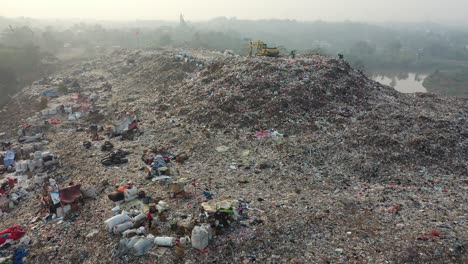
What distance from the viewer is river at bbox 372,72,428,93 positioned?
3304 cm

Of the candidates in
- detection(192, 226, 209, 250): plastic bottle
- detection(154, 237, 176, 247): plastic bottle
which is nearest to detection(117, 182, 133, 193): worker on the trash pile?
detection(154, 237, 176, 247): plastic bottle

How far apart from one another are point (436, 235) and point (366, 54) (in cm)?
5248

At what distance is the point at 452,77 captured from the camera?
115 ft

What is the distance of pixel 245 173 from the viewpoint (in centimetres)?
682

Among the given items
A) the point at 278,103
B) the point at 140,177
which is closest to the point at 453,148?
the point at 278,103

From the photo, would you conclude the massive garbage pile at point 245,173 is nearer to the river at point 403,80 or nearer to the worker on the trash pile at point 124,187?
the worker on the trash pile at point 124,187

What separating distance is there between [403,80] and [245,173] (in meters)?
38.9

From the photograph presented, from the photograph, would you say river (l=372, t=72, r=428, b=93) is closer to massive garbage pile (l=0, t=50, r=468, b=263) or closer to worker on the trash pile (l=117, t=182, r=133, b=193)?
massive garbage pile (l=0, t=50, r=468, b=263)

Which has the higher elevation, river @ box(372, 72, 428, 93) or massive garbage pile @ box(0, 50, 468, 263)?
massive garbage pile @ box(0, 50, 468, 263)

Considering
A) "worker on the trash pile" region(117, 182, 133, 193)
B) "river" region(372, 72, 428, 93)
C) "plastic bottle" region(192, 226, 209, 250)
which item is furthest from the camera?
"river" region(372, 72, 428, 93)

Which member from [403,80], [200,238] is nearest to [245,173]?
[200,238]

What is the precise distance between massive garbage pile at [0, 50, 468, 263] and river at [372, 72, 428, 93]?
76.8ft

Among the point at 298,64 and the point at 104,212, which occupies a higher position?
the point at 298,64

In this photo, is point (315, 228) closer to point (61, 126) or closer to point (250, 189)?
point (250, 189)
